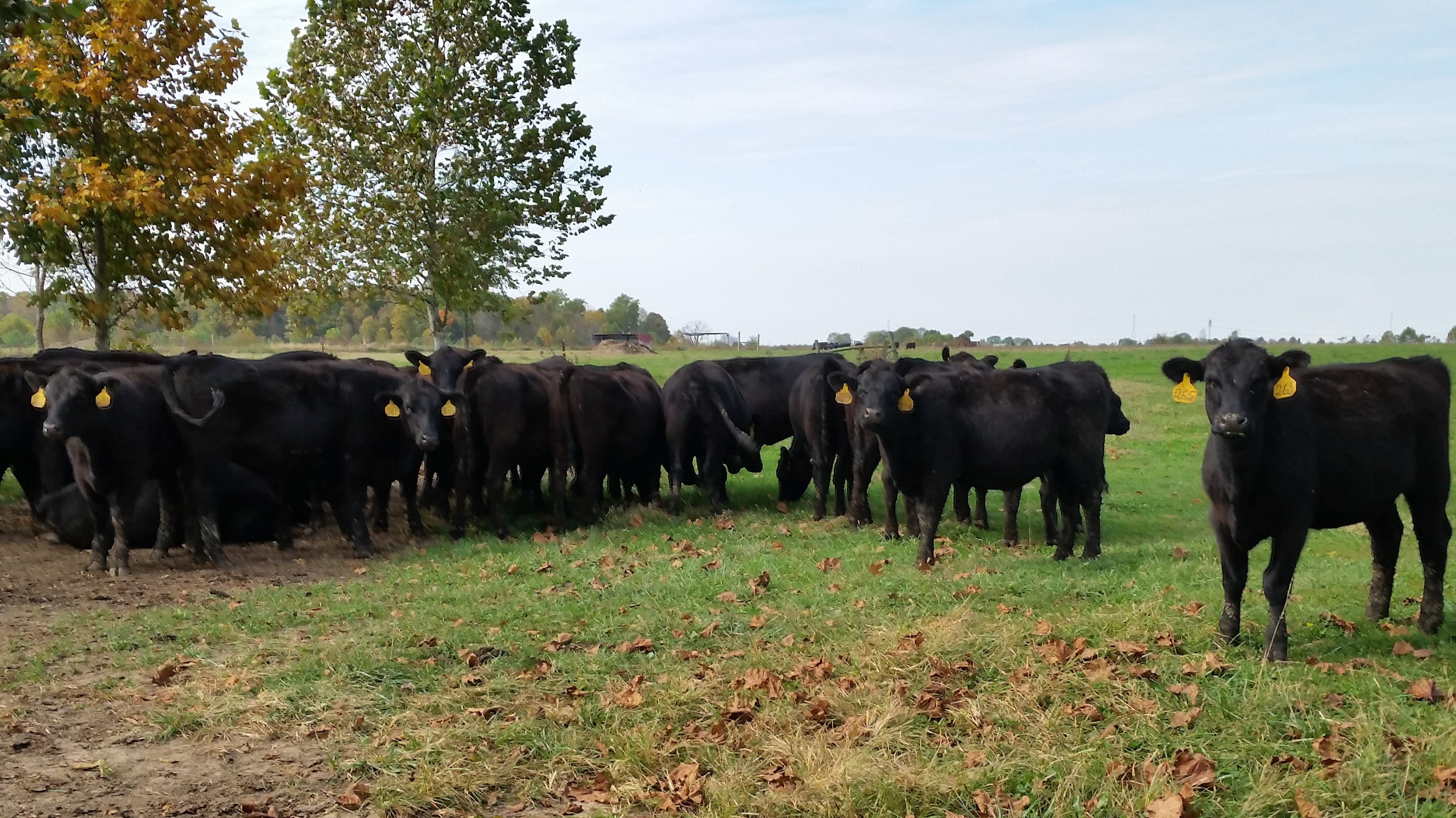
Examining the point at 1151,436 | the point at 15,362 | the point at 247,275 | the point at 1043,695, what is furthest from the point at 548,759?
the point at 1151,436

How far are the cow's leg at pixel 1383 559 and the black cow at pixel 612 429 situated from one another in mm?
8751

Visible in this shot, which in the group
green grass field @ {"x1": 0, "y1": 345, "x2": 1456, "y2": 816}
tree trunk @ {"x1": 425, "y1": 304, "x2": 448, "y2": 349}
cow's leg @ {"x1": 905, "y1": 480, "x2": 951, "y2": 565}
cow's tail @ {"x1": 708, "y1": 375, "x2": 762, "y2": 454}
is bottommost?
green grass field @ {"x1": 0, "y1": 345, "x2": 1456, "y2": 816}

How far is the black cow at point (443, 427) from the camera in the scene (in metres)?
13.7

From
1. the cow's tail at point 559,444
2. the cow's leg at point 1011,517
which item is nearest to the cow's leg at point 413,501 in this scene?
the cow's tail at point 559,444

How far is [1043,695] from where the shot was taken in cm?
613

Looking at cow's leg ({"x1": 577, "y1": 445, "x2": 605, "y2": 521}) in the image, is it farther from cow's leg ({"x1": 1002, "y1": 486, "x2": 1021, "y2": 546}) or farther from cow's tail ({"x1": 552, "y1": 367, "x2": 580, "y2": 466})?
cow's leg ({"x1": 1002, "y1": 486, "x2": 1021, "y2": 546})

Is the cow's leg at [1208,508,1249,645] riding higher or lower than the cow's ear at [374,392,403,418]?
lower

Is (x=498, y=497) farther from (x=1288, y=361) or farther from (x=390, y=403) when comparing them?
(x=1288, y=361)

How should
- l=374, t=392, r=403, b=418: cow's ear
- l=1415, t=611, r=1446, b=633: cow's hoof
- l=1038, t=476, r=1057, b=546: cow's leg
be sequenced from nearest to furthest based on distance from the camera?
1. l=1415, t=611, r=1446, b=633: cow's hoof
2. l=1038, t=476, r=1057, b=546: cow's leg
3. l=374, t=392, r=403, b=418: cow's ear

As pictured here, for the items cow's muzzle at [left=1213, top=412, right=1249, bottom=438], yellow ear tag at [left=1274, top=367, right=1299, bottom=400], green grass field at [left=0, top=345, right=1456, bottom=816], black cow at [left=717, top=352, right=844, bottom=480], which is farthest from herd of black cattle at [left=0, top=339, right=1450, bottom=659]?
black cow at [left=717, top=352, right=844, bottom=480]

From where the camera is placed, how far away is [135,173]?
1518 cm

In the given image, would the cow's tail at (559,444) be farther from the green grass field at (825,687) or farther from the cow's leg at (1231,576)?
the cow's leg at (1231,576)

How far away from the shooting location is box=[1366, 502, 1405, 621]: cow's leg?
26.1 feet

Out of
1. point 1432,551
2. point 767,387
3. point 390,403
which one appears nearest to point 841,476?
point 767,387
